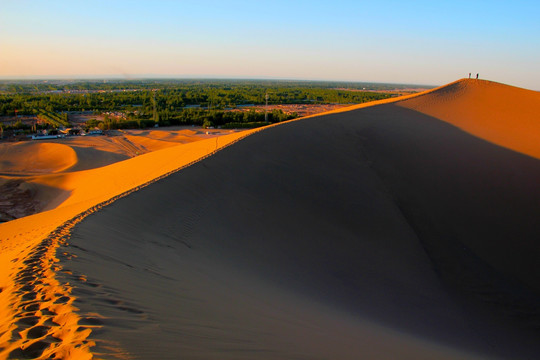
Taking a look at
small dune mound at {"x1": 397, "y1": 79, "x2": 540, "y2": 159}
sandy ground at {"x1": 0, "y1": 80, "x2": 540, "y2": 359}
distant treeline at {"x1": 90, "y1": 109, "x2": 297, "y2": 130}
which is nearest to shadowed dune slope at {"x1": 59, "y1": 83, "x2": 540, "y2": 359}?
sandy ground at {"x1": 0, "y1": 80, "x2": 540, "y2": 359}

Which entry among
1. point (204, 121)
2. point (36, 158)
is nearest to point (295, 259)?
point (36, 158)

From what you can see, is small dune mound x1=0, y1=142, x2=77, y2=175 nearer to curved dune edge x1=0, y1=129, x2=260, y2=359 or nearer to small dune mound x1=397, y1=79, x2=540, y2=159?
curved dune edge x1=0, y1=129, x2=260, y2=359

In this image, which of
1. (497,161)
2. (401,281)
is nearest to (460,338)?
(401,281)

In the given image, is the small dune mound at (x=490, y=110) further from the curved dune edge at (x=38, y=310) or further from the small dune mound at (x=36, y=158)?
the small dune mound at (x=36, y=158)

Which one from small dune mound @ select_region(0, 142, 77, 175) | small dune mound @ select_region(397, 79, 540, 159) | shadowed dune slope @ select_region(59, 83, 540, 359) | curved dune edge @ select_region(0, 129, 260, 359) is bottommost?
small dune mound @ select_region(0, 142, 77, 175)

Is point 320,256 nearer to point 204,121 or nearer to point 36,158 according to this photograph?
point 36,158

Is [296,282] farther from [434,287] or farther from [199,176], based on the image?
[199,176]

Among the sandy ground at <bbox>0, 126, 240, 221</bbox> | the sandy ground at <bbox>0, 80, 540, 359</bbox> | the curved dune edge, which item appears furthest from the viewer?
the sandy ground at <bbox>0, 126, 240, 221</bbox>
